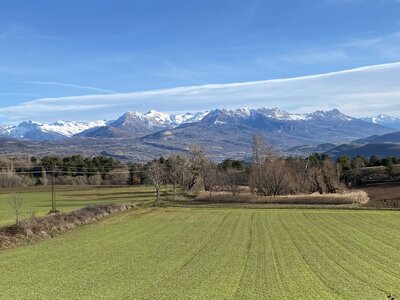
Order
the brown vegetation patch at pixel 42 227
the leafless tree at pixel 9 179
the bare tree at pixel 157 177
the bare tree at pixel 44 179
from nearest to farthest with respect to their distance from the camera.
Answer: the brown vegetation patch at pixel 42 227 → the bare tree at pixel 157 177 → the leafless tree at pixel 9 179 → the bare tree at pixel 44 179

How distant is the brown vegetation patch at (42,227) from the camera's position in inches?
1416

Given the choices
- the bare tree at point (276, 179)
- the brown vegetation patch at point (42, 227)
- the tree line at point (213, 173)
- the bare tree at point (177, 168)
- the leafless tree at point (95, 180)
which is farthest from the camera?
the leafless tree at point (95, 180)

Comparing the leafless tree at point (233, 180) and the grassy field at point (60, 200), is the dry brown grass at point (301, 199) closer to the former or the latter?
the grassy field at point (60, 200)

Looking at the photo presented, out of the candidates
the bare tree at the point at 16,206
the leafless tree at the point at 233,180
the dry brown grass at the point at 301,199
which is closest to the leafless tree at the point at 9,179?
the bare tree at the point at 16,206

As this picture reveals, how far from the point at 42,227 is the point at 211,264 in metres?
21.6

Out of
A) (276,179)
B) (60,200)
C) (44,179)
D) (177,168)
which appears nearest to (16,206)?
(60,200)

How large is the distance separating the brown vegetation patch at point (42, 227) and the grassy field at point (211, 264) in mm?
2039

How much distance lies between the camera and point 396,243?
30125mm

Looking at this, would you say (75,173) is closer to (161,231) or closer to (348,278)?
(161,231)

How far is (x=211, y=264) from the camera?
79.3ft

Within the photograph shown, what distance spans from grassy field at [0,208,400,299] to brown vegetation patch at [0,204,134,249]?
204 cm

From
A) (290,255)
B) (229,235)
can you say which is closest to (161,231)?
(229,235)

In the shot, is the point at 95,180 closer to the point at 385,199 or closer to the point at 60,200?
the point at 60,200

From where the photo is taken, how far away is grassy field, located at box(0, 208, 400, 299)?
1855 centimetres
